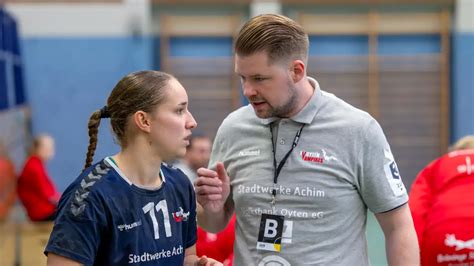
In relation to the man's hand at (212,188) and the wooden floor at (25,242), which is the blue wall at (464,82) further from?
the man's hand at (212,188)

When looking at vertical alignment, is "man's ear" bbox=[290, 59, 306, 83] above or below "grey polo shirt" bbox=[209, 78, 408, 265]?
above

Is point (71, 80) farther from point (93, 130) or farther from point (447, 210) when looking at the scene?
point (93, 130)

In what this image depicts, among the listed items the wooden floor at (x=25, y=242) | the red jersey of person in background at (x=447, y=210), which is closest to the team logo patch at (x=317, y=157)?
the red jersey of person in background at (x=447, y=210)

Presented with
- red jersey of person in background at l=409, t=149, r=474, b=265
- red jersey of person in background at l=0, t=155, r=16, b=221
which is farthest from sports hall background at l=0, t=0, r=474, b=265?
red jersey of person in background at l=409, t=149, r=474, b=265

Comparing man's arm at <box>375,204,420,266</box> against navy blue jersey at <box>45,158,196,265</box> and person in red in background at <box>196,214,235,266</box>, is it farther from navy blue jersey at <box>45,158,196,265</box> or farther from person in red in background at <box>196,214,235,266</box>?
person in red in background at <box>196,214,235,266</box>

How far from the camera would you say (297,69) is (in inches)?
93.5

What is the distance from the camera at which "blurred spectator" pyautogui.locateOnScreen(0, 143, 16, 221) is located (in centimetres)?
773

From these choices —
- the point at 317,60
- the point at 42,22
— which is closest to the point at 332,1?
the point at 317,60

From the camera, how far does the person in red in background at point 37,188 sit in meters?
8.45

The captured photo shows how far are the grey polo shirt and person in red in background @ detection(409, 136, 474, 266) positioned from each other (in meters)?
0.93

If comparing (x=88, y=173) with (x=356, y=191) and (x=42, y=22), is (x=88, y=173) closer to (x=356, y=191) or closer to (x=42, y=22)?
(x=356, y=191)

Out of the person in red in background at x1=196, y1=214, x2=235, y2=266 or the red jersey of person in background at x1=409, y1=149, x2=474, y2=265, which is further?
the person in red in background at x1=196, y1=214, x2=235, y2=266

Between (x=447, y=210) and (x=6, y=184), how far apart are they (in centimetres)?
582

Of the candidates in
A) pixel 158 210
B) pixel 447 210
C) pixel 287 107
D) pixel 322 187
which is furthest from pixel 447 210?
pixel 158 210
